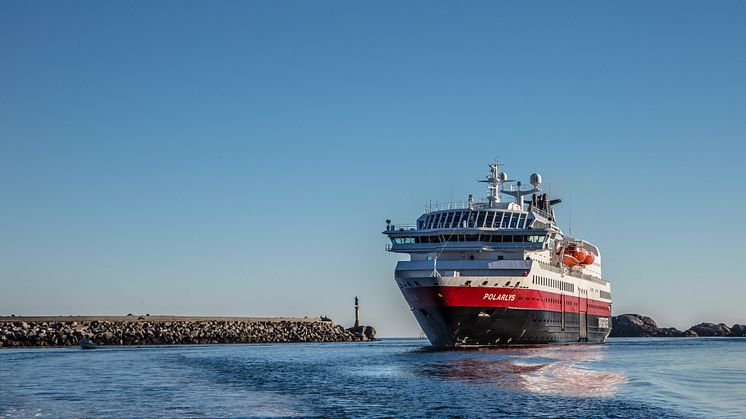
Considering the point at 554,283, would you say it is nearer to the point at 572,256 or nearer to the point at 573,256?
the point at 572,256

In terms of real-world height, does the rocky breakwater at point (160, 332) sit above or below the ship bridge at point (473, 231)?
below

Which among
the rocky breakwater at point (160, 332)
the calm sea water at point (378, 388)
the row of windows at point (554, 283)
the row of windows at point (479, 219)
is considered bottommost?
the calm sea water at point (378, 388)

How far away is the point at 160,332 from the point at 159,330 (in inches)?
18.0

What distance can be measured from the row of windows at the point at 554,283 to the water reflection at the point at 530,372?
28.3ft

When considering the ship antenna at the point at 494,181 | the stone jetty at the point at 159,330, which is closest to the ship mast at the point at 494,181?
the ship antenna at the point at 494,181

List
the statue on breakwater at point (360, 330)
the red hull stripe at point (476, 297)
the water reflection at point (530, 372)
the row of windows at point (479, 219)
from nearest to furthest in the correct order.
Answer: the water reflection at point (530, 372) < the red hull stripe at point (476, 297) < the row of windows at point (479, 219) < the statue on breakwater at point (360, 330)

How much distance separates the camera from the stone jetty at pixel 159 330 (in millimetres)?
86062

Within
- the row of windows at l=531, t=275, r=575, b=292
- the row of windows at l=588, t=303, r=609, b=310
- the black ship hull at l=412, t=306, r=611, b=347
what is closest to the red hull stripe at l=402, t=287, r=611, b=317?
the black ship hull at l=412, t=306, r=611, b=347

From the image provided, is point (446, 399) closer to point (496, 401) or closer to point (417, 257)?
point (496, 401)

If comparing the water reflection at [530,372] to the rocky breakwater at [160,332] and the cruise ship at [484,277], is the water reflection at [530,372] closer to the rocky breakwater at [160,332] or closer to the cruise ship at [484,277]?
the cruise ship at [484,277]

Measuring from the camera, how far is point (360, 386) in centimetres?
3447

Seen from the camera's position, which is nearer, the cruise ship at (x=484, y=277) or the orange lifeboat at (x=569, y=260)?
the cruise ship at (x=484, y=277)

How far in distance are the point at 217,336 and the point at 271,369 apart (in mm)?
58405

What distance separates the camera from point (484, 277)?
196 feet
